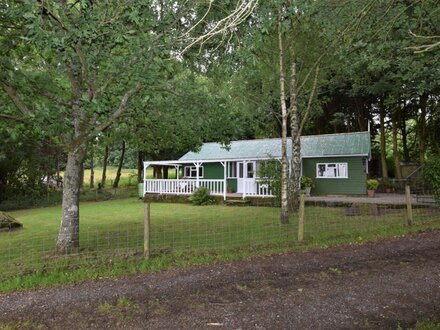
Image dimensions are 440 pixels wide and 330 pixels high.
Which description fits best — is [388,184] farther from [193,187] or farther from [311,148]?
[193,187]

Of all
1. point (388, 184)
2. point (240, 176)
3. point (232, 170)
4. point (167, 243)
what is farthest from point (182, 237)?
point (388, 184)

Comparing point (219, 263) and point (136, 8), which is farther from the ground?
point (136, 8)

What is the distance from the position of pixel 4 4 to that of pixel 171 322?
264 inches

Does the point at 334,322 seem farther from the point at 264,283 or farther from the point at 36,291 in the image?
the point at 36,291

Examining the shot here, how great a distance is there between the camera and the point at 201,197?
70.5 feet

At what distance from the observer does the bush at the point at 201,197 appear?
845 inches

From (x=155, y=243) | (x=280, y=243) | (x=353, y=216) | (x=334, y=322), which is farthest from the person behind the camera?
(x=353, y=216)

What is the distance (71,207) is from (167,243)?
239 cm

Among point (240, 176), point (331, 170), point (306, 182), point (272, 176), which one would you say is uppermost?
point (331, 170)

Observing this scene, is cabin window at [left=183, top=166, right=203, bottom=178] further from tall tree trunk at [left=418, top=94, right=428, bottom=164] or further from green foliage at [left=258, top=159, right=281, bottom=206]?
tall tree trunk at [left=418, top=94, right=428, bottom=164]

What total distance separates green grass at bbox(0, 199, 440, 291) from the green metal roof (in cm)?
953

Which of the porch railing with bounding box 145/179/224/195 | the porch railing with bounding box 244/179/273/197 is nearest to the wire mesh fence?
the porch railing with bounding box 244/179/273/197

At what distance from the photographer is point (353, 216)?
42.2 ft

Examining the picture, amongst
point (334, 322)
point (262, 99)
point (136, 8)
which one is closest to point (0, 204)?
point (262, 99)
